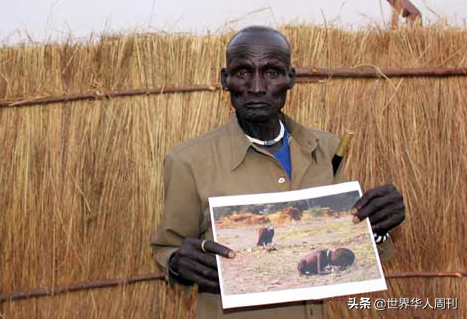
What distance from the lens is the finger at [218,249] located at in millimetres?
1626

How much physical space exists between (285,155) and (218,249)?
0.39 metres

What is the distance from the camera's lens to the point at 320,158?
1.89 m

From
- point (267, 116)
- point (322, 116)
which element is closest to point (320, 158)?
point (267, 116)

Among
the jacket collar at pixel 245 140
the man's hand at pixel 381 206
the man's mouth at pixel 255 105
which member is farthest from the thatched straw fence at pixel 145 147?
the man's hand at pixel 381 206

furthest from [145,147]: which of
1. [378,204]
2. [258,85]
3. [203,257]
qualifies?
[378,204]

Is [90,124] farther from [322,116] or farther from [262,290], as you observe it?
[262,290]

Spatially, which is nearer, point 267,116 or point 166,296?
point 267,116

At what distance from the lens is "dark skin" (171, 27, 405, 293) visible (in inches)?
66.8

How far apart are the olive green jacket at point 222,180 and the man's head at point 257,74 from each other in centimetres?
10

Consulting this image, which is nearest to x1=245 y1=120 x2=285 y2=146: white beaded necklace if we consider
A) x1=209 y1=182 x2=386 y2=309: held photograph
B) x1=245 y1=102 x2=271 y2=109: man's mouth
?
x1=245 y1=102 x2=271 y2=109: man's mouth

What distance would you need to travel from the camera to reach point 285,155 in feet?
6.22

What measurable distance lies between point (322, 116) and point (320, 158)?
5.58 feet

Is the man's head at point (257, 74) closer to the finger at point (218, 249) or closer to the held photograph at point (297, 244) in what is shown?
the held photograph at point (297, 244)

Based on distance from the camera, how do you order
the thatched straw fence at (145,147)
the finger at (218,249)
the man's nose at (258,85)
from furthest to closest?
the thatched straw fence at (145,147) → the man's nose at (258,85) → the finger at (218,249)
